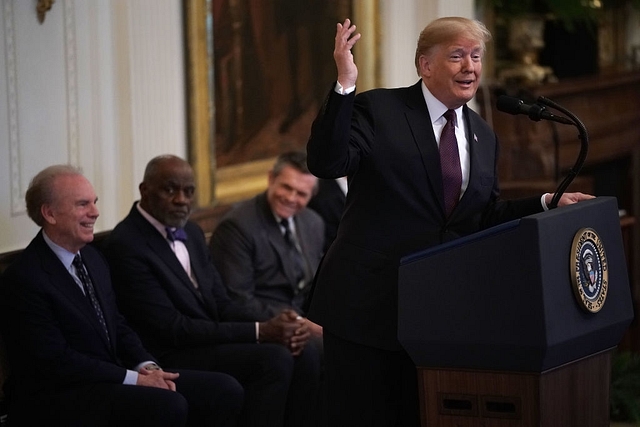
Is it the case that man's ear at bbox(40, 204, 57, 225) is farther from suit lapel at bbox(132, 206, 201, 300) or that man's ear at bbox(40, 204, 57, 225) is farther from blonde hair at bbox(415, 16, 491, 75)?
blonde hair at bbox(415, 16, 491, 75)

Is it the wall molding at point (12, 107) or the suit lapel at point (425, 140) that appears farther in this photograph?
the wall molding at point (12, 107)

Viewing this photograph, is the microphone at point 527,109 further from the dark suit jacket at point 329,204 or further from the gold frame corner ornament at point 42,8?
the dark suit jacket at point 329,204

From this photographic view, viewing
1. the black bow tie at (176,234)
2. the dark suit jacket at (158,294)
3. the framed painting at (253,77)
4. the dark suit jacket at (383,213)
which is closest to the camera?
the dark suit jacket at (383,213)

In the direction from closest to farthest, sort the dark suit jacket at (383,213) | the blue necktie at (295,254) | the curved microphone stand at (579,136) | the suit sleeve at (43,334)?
the curved microphone stand at (579,136) → the dark suit jacket at (383,213) → the suit sleeve at (43,334) → the blue necktie at (295,254)

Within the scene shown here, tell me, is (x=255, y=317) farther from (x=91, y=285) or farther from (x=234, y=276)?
(x=91, y=285)

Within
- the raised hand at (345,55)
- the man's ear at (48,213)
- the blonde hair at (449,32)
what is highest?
the blonde hair at (449,32)

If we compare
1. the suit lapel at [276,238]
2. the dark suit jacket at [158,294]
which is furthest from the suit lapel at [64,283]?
the suit lapel at [276,238]

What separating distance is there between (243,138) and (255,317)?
155cm

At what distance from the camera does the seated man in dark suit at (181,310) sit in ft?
15.4

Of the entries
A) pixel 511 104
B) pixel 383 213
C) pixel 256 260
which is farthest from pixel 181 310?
pixel 511 104

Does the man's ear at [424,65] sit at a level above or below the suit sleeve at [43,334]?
above

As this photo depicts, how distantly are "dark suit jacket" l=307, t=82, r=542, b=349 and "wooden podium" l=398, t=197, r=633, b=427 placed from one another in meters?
0.19

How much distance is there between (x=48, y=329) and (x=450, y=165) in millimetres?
1515

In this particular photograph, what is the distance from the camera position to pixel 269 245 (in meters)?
5.38
